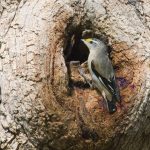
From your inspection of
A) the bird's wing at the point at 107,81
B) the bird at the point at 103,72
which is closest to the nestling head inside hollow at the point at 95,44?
the bird at the point at 103,72

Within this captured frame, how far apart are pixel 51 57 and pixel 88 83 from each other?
0.46 metres

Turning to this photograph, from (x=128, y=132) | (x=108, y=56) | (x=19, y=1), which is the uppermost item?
(x=19, y=1)

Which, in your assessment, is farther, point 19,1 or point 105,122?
point 19,1

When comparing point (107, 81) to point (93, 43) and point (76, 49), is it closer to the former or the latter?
point (93, 43)

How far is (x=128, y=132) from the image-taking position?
597 centimetres

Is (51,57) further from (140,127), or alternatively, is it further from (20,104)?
(140,127)

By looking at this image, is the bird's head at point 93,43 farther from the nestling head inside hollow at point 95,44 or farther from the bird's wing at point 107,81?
the bird's wing at point 107,81

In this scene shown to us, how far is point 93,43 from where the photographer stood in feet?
21.3

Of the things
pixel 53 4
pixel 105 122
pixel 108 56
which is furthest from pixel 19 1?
pixel 105 122

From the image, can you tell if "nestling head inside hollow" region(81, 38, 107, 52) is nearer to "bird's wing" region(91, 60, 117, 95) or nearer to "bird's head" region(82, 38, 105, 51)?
"bird's head" region(82, 38, 105, 51)

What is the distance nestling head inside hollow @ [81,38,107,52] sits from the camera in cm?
634

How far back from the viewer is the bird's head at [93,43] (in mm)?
6363

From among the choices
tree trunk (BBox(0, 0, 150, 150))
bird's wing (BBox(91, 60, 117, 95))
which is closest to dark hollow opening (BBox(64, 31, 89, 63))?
tree trunk (BBox(0, 0, 150, 150))

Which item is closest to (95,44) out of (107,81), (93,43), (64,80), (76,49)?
(93,43)
